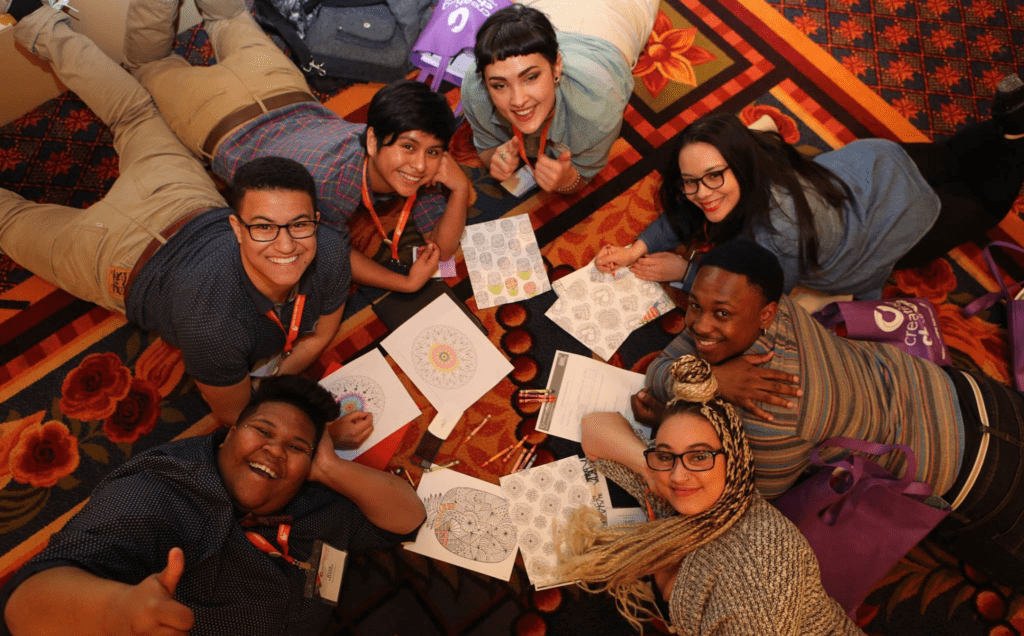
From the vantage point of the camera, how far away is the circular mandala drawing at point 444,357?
278 centimetres

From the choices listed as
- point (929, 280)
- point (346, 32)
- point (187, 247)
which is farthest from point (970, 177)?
point (187, 247)

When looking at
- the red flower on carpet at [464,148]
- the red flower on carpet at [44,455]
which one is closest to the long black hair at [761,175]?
the red flower on carpet at [464,148]

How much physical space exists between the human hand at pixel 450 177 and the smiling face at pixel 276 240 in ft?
2.28

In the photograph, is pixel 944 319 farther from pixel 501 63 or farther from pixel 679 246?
pixel 501 63

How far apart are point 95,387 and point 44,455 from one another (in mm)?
331

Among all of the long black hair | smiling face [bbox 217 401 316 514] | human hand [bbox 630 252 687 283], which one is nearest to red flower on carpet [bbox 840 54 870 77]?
the long black hair

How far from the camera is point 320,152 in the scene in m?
2.53

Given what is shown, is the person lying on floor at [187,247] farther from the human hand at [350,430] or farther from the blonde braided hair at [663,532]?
the blonde braided hair at [663,532]

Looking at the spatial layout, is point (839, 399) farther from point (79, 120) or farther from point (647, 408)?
point (79, 120)

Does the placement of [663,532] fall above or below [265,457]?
below

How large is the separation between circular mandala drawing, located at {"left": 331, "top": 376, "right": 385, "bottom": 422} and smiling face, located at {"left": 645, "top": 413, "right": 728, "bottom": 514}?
123 cm

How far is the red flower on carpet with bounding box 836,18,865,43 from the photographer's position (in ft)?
11.2

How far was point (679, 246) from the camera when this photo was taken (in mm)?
3002

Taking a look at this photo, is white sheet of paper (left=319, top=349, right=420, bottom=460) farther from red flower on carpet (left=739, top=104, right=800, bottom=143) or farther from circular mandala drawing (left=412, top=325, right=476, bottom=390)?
red flower on carpet (left=739, top=104, right=800, bottom=143)
